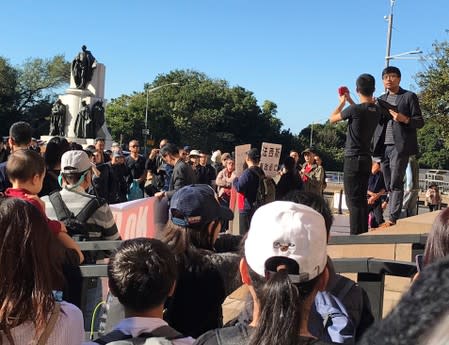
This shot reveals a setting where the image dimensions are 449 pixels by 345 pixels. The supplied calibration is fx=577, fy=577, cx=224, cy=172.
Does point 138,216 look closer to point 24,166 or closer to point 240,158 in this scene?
point 24,166

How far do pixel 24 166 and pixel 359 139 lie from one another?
3.57 m

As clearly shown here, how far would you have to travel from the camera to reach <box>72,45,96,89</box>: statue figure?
30625mm

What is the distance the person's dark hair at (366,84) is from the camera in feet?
19.0

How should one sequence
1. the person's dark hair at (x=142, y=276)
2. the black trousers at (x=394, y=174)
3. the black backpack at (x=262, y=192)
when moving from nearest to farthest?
the person's dark hair at (x=142, y=276), the black trousers at (x=394, y=174), the black backpack at (x=262, y=192)

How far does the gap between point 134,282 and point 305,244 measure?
74cm

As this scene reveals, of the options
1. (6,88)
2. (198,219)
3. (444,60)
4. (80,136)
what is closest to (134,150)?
(198,219)

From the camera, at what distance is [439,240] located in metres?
2.15

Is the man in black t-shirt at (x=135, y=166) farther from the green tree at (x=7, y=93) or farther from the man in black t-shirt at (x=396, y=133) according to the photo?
the green tree at (x=7, y=93)

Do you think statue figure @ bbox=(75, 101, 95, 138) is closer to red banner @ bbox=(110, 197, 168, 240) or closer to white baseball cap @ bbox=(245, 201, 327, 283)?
red banner @ bbox=(110, 197, 168, 240)

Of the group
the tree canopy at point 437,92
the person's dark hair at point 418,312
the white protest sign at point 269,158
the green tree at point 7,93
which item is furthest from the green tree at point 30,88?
the person's dark hair at point 418,312

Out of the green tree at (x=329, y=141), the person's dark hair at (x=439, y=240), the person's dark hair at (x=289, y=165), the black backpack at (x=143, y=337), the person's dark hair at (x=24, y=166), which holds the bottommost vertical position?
the black backpack at (x=143, y=337)

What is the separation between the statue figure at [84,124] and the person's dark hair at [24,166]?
25.5 meters

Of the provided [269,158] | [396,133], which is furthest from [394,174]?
[269,158]

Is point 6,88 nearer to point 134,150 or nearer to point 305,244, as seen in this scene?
point 134,150
